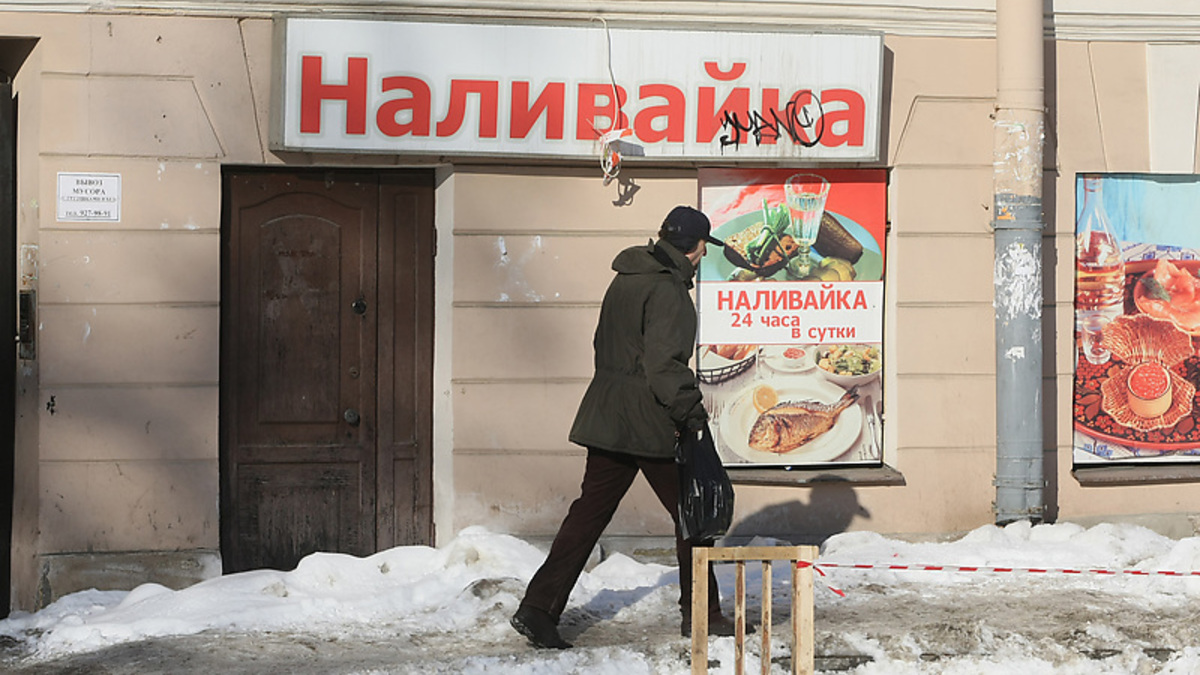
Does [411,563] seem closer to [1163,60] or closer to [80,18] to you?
[80,18]

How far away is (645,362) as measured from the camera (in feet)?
17.5

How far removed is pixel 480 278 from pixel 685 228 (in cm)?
188

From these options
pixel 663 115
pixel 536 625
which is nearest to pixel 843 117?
pixel 663 115

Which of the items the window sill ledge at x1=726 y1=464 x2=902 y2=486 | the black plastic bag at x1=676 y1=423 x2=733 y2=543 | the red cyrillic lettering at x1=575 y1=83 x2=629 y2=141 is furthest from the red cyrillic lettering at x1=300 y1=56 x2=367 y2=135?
the window sill ledge at x1=726 y1=464 x2=902 y2=486

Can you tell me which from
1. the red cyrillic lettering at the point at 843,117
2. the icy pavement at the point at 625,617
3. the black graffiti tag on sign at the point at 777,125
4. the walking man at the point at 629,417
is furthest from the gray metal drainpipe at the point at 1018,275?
the walking man at the point at 629,417

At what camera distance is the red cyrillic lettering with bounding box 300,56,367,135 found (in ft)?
22.4

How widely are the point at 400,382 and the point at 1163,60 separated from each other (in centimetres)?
442

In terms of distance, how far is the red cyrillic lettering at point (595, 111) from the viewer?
7066 mm

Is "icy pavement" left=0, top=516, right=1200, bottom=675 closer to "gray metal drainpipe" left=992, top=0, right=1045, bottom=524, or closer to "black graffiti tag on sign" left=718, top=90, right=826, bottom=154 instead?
"gray metal drainpipe" left=992, top=0, right=1045, bottom=524

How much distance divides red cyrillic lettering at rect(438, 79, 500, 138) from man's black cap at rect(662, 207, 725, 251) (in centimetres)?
175

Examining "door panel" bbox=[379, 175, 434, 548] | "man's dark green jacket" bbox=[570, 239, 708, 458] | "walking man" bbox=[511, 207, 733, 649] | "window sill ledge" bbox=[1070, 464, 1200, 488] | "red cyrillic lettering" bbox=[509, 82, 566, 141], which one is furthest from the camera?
"window sill ledge" bbox=[1070, 464, 1200, 488]

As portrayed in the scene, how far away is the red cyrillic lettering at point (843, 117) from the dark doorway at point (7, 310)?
398 centimetres

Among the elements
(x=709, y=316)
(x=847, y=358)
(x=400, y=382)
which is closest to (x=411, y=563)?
(x=400, y=382)

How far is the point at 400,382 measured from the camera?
7.26m
